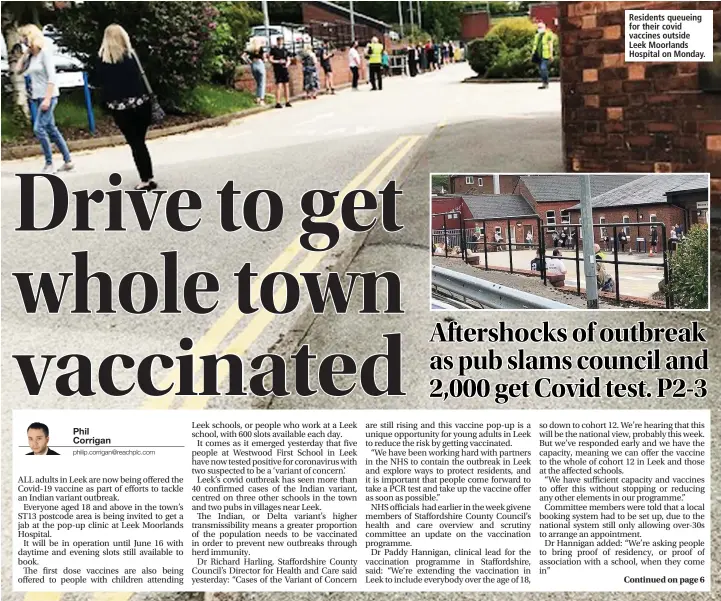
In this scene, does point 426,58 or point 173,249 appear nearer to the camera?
point 173,249

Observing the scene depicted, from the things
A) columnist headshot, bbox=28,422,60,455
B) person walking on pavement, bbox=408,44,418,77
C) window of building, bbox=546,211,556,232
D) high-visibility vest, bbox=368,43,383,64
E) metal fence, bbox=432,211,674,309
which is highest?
person walking on pavement, bbox=408,44,418,77

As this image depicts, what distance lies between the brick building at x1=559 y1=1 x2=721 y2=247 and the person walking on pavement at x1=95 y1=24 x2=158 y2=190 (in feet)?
5.10

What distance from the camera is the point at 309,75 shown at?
13.0 meters

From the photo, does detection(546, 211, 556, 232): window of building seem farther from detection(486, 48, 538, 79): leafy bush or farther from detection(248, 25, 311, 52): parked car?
detection(248, 25, 311, 52): parked car

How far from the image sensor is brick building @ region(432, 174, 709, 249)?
6.91ft

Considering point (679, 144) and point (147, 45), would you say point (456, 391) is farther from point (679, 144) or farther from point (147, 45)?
point (147, 45)

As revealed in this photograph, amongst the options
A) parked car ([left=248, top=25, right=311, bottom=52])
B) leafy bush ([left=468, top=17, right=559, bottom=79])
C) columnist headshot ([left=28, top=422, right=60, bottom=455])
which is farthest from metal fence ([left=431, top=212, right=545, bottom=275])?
parked car ([left=248, top=25, right=311, bottom=52])

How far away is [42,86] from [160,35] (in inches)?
99.2

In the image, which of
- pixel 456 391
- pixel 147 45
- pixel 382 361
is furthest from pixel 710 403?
pixel 147 45

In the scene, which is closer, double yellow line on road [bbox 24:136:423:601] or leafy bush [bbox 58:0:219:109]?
double yellow line on road [bbox 24:136:423:601]

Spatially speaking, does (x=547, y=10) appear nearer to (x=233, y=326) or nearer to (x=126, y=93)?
(x=126, y=93)

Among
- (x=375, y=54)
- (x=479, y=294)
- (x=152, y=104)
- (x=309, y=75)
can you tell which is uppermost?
(x=375, y=54)

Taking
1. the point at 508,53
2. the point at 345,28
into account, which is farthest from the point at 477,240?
the point at 345,28

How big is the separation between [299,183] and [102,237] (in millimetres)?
2134
